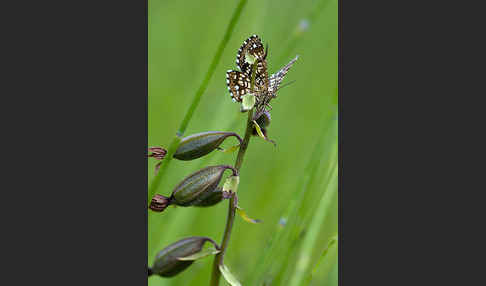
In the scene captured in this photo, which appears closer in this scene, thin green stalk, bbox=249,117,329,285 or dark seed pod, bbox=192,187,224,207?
dark seed pod, bbox=192,187,224,207

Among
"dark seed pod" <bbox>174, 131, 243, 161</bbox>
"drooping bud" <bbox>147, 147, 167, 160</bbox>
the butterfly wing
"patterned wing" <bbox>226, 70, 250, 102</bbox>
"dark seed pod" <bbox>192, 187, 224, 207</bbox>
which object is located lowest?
"dark seed pod" <bbox>192, 187, 224, 207</bbox>

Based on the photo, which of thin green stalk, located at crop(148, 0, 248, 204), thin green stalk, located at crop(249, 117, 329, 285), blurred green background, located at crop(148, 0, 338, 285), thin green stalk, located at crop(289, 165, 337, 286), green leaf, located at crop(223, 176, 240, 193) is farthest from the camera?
blurred green background, located at crop(148, 0, 338, 285)

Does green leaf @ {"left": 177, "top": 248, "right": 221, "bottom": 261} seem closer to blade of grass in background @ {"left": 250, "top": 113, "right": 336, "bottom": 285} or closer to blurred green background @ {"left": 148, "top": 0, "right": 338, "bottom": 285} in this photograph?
blade of grass in background @ {"left": 250, "top": 113, "right": 336, "bottom": 285}

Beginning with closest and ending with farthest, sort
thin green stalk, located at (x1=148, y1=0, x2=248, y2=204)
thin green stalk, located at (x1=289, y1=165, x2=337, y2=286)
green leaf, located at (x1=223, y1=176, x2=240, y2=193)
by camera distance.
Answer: thin green stalk, located at (x1=148, y1=0, x2=248, y2=204), green leaf, located at (x1=223, y1=176, x2=240, y2=193), thin green stalk, located at (x1=289, y1=165, x2=337, y2=286)

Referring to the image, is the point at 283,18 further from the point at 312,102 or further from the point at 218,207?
the point at 218,207

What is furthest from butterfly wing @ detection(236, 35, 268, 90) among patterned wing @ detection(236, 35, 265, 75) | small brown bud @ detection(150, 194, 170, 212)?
small brown bud @ detection(150, 194, 170, 212)

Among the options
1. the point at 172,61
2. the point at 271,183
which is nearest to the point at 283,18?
the point at 172,61

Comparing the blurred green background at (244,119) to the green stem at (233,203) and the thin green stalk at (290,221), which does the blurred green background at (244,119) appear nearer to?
the thin green stalk at (290,221)
